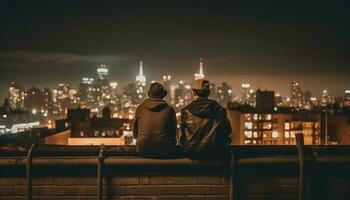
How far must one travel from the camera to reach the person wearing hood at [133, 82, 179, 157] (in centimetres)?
556

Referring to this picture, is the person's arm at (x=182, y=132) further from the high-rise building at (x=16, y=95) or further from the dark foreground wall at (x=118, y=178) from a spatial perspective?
the high-rise building at (x=16, y=95)

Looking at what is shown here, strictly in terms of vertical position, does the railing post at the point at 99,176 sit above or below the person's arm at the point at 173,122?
below

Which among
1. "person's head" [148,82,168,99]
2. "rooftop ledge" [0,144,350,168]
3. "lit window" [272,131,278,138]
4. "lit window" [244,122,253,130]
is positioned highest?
"person's head" [148,82,168,99]


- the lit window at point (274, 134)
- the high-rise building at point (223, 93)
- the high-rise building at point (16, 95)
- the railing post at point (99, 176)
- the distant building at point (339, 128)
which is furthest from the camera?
the high-rise building at point (223, 93)

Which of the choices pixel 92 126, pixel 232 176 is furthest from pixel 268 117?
pixel 232 176

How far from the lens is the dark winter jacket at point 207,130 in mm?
5516

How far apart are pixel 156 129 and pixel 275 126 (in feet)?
220

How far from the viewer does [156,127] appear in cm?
558

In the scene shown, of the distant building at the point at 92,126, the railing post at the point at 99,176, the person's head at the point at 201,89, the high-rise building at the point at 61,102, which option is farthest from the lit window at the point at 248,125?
the high-rise building at the point at 61,102

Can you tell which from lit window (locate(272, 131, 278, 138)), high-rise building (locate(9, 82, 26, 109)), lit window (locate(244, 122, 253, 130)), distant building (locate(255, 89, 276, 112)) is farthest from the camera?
high-rise building (locate(9, 82, 26, 109))

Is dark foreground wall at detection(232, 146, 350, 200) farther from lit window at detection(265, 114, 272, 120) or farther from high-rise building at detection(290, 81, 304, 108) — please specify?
high-rise building at detection(290, 81, 304, 108)

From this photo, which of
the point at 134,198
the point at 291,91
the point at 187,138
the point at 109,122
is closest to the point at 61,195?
the point at 134,198

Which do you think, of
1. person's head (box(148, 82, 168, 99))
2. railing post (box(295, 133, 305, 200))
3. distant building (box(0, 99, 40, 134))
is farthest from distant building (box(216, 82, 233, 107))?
person's head (box(148, 82, 168, 99))

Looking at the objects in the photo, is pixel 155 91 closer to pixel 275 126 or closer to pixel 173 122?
pixel 173 122
